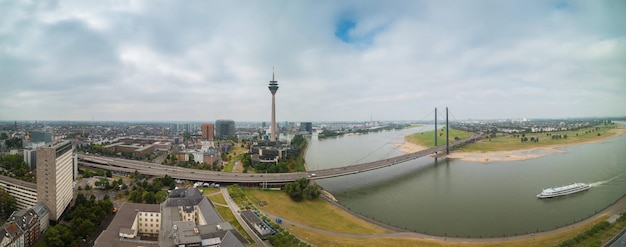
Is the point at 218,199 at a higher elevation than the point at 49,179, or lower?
lower

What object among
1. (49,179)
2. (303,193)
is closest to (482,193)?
(303,193)

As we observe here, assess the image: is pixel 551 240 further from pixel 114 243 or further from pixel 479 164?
pixel 479 164

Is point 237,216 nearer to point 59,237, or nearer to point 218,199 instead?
point 218,199

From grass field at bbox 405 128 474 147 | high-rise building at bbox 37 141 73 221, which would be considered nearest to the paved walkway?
high-rise building at bbox 37 141 73 221

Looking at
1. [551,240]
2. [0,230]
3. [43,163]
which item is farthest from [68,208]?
[551,240]

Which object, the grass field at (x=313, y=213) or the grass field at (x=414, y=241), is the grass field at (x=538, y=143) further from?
the grass field at (x=313, y=213)

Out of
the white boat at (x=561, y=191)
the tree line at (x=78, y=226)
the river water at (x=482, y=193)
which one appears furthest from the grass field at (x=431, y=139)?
the tree line at (x=78, y=226)
